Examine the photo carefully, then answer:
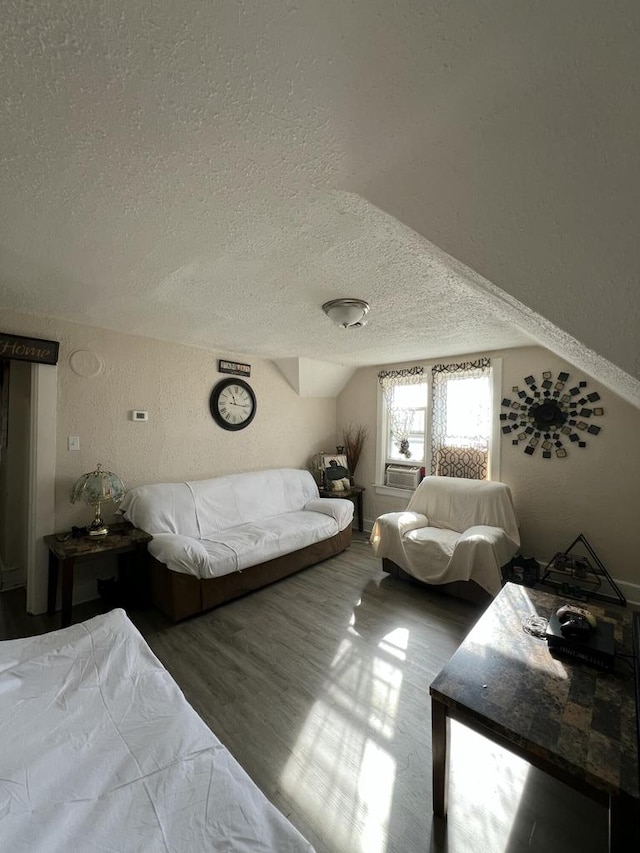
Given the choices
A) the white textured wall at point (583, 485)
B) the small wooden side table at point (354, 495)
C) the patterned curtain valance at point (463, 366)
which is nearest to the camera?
the white textured wall at point (583, 485)

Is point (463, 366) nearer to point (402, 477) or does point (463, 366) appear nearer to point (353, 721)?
point (402, 477)

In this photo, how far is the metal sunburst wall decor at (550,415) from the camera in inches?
121

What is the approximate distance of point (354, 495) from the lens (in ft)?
15.0

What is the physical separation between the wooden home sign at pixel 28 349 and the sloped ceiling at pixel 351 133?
1167mm

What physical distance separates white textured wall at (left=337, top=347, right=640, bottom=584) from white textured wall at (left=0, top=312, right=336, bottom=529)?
266cm

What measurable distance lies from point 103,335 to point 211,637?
8.16 feet

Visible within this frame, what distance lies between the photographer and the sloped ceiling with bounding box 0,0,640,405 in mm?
666

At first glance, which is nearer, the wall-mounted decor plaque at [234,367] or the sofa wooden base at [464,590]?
the sofa wooden base at [464,590]

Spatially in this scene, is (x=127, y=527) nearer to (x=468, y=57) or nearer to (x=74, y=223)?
(x=74, y=223)

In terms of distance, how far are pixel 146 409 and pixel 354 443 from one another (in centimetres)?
269

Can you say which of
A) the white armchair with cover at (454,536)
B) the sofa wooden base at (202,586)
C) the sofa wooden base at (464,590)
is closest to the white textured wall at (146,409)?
the sofa wooden base at (202,586)

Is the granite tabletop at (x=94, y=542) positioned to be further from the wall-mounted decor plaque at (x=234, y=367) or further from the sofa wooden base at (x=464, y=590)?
Result: the sofa wooden base at (x=464, y=590)

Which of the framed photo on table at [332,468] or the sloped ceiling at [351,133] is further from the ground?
the sloped ceiling at [351,133]

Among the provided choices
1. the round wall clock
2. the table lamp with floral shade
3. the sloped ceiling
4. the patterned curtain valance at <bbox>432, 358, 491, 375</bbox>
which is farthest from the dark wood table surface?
the round wall clock
